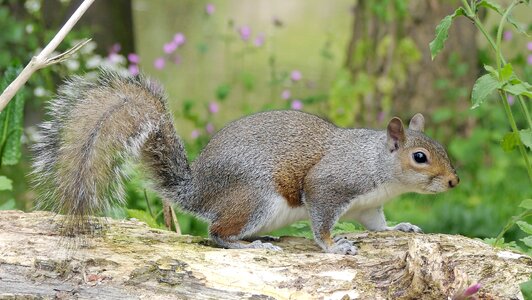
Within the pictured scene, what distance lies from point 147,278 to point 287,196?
718 millimetres

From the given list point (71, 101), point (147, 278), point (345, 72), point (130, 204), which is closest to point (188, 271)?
point (147, 278)

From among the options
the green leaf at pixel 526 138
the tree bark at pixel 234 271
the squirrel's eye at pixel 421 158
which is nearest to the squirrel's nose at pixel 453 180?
the squirrel's eye at pixel 421 158

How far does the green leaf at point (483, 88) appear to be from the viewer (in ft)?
8.19

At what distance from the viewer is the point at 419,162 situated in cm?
310

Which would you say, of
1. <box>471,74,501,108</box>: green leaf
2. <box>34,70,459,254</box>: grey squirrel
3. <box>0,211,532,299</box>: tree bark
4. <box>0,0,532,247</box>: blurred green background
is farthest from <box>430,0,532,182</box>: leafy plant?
<box>0,0,532,247</box>: blurred green background

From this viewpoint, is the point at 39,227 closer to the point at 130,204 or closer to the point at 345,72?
the point at 130,204

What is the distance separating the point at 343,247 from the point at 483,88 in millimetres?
698

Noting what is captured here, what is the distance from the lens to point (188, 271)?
2512mm

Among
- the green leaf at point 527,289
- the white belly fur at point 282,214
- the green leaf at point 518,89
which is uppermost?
the green leaf at point 518,89

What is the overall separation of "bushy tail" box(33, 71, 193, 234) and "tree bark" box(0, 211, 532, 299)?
136 mm

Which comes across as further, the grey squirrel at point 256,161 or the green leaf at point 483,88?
the grey squirrel at point 256,161

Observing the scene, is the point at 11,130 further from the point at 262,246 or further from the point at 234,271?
the point at 234,271

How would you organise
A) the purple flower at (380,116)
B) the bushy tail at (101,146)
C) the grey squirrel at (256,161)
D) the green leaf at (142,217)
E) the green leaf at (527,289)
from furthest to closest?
1. the purple flower at (380,116)
2. the green leaf at (142,217)
3. the grey squirrel at (256,161)
4. the bushy tail at (101,146)
5. the green leaf at (527,289)

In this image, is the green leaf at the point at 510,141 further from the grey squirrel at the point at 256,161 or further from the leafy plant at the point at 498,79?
the grey squirrel at the point at 256,161
